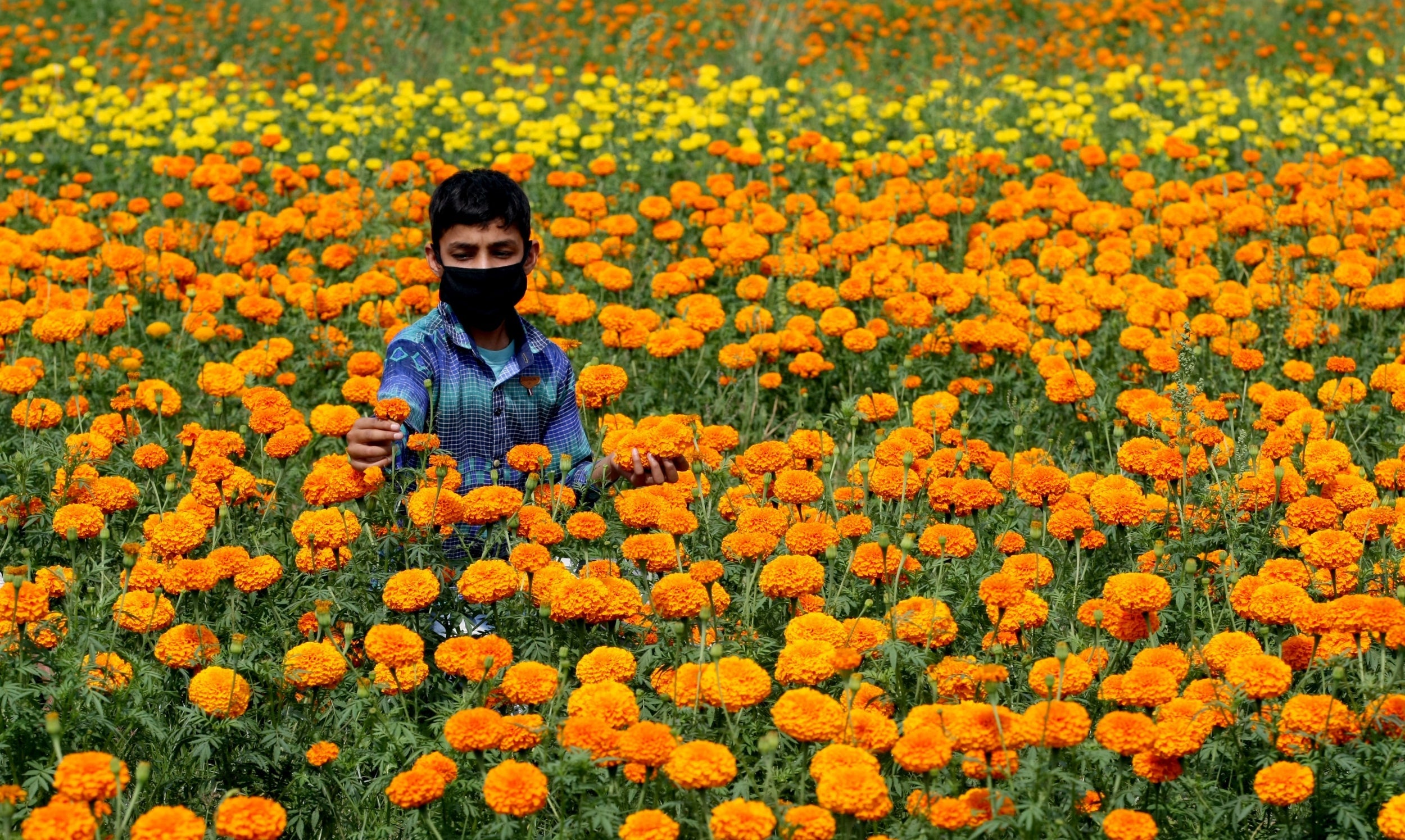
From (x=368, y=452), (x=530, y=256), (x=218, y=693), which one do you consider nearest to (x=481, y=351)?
(x=530, y=256)

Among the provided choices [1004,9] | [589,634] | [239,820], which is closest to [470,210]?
[589,634]

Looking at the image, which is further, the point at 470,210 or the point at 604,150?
the point at 604,150

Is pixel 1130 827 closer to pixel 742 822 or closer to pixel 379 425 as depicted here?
pixel 742 822

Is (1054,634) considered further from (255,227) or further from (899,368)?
(255,227)

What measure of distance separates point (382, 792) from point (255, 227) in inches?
160

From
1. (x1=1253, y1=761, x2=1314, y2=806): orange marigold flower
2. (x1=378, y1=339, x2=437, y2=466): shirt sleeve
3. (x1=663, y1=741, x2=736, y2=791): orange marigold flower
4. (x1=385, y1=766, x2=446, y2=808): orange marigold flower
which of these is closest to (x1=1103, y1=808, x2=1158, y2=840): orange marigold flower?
(x1=1253, y1=761, x2=1314, y2=806): orange marigold flower

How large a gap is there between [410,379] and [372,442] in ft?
1.80

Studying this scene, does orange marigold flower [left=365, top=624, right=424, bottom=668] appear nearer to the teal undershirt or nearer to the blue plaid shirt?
the blue plaid shirt

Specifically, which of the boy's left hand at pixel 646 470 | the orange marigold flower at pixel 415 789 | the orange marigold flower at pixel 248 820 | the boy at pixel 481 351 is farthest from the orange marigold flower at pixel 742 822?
the boy at pixel 481 351

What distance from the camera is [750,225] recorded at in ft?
21.2

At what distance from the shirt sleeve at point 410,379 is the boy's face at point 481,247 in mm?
241

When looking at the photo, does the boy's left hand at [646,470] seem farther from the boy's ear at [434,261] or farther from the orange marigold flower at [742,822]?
the orange marigold flower at [742,822]

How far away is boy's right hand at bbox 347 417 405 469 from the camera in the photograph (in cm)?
362

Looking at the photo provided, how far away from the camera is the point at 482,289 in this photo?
4.25 meters
